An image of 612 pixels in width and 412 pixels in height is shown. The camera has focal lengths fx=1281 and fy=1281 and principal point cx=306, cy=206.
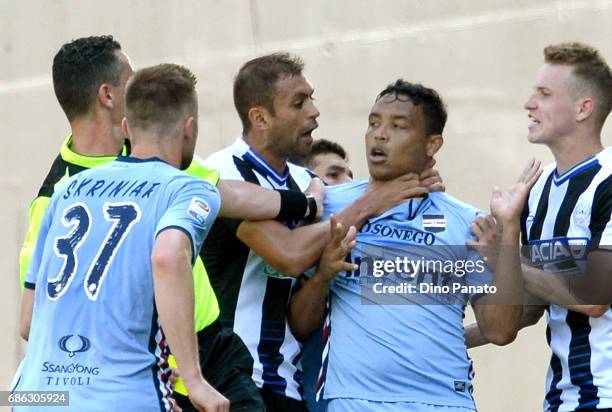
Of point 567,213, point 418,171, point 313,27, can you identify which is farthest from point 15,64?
point 567,213

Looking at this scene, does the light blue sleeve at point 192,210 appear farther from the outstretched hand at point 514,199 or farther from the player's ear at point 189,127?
the outstretched hand at point 514,199

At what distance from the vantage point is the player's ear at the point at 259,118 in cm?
608

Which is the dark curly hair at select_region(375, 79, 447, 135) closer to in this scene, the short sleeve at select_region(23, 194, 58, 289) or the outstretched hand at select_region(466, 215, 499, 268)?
the outstretched hand at select_region(466, 215, 499, 268)

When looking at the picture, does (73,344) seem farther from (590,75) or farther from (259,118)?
(590,75)

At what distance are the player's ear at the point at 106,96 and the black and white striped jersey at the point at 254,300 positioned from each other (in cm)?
59

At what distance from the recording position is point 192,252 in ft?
14.8

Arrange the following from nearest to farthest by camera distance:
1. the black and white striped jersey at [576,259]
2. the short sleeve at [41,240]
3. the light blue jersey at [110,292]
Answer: the light blue jersey at [110,292] < the short sleeve at [41,240] < the black and white striped jersey at [576,259]

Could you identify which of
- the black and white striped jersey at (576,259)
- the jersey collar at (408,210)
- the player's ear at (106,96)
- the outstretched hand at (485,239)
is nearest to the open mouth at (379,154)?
the jersey collar at (408,210)

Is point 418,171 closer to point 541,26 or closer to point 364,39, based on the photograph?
point 541,26

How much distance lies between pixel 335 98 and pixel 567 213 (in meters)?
3.42

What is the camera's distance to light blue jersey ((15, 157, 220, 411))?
14.5 ft

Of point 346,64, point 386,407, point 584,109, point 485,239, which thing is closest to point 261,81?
point 485,239

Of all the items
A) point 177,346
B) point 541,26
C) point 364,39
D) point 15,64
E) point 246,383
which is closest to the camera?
point 177,346

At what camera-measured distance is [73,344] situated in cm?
445
